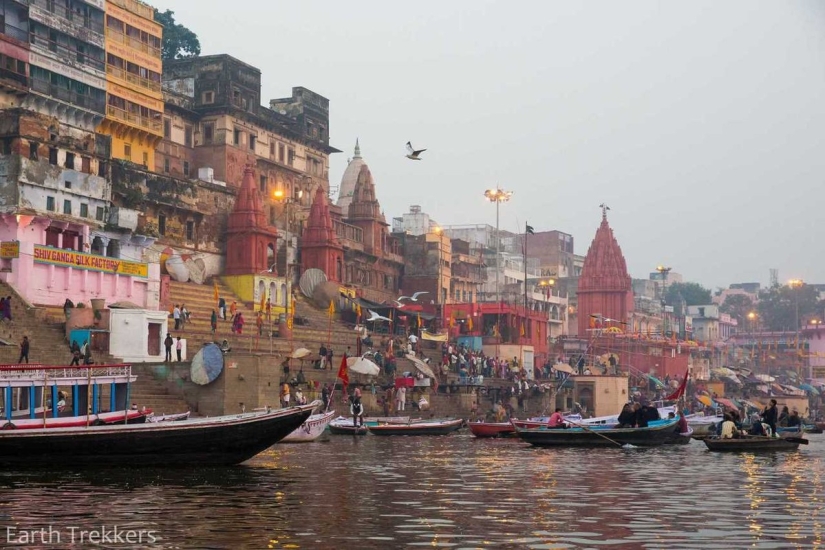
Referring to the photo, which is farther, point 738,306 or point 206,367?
point 738,306

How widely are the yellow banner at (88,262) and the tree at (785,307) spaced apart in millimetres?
107896

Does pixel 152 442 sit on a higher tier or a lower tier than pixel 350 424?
higher

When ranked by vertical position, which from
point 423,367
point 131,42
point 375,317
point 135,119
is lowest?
point 423,367

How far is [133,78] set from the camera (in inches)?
2240

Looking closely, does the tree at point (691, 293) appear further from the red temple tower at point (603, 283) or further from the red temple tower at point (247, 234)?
the red temple tower at point (247, 234)

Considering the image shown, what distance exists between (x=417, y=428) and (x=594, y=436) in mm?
9007

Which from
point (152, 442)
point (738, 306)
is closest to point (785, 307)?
point (738, 306)

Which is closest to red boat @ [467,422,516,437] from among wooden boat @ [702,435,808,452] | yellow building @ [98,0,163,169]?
wooden boat @ [702,435,808,452]

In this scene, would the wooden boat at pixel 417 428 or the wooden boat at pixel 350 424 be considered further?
the wooden boat at pixel 417 428

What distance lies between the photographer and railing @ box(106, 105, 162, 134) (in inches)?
2176

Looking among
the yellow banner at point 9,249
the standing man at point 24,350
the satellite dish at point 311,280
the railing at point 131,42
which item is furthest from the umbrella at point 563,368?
the standing man at point 24,350

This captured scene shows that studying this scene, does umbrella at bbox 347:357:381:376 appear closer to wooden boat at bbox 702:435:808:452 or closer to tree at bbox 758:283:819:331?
wooden boat at bbox 702:435:808:452

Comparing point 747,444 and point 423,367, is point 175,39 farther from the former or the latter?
point 747,444

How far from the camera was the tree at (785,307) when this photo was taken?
141375mm
